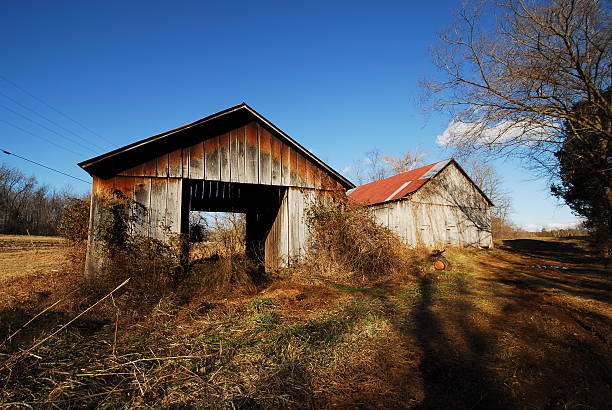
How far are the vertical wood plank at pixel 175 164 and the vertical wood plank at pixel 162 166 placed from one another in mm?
78

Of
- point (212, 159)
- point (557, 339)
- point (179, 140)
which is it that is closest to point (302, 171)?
point (212, 159)

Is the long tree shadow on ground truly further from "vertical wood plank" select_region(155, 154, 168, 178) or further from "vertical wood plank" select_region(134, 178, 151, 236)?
"vertical wood plank" select_region(155, 154, 168, 178)

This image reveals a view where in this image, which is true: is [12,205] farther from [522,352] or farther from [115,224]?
[522,352]

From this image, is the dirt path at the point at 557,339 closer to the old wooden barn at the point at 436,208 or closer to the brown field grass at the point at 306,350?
the brown field grass at the point at 306,350

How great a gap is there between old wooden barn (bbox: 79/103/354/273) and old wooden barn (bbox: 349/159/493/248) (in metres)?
8.35

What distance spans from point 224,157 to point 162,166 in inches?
68.3

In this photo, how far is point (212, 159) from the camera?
8805 millimetres

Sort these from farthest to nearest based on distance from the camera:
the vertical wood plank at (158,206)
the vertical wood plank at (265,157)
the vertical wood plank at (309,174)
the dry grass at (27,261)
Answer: the dry grass at (27,261) < the vertical wood plank at (309,174) < the vertical wood plank at (265,157) < the vertical wood plank at (158,206)

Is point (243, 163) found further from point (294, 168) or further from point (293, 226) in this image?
point (293, 226)

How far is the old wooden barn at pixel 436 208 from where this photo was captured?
18.2 m

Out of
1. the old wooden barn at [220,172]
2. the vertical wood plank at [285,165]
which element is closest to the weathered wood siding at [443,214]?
the old wooden barn at [220,172]

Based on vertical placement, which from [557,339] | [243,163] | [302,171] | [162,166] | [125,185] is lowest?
[557,339]

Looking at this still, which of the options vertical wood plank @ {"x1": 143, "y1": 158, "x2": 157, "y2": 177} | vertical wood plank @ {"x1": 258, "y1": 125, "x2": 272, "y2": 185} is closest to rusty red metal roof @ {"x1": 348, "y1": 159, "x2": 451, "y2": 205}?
vertical wood plank @ {"x1": 258, "y1": 125, "x2": 272, "y2": 185}

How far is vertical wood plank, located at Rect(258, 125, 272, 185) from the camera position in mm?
9398
